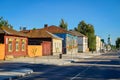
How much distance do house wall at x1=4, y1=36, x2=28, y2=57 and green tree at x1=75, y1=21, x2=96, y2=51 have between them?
93802 millimetres

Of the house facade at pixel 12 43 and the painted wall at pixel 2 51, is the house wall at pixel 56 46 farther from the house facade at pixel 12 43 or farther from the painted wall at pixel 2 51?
the painted wall at pixel 2 51

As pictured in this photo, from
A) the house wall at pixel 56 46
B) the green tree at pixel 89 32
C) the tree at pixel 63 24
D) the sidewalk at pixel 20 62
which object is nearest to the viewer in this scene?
the sidewalk at pixel 20 62

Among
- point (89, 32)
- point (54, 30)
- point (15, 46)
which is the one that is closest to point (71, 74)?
point (15, 46)

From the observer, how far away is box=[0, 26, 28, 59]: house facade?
4750 centimetres

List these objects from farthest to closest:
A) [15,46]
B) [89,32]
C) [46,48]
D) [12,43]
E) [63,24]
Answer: [89,32], [63,24], [46,48], [15,46], [12,43]

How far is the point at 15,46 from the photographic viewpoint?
172 feet

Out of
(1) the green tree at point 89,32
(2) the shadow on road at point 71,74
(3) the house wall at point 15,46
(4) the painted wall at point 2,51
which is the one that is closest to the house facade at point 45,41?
(3) the house wall at point 15,46

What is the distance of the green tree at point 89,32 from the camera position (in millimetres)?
150250

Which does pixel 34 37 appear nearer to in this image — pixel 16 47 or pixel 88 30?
pixel 16 47

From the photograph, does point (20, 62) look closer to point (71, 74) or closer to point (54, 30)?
point (71, 74)

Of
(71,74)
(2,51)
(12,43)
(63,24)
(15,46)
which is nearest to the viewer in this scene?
(71,74)

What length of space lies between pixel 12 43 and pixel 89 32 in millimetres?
105198

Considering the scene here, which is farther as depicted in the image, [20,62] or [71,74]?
[20,62]

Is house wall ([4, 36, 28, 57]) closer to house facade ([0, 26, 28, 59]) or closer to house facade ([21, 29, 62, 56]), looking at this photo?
house facade ([0, 26, 28, 59])
